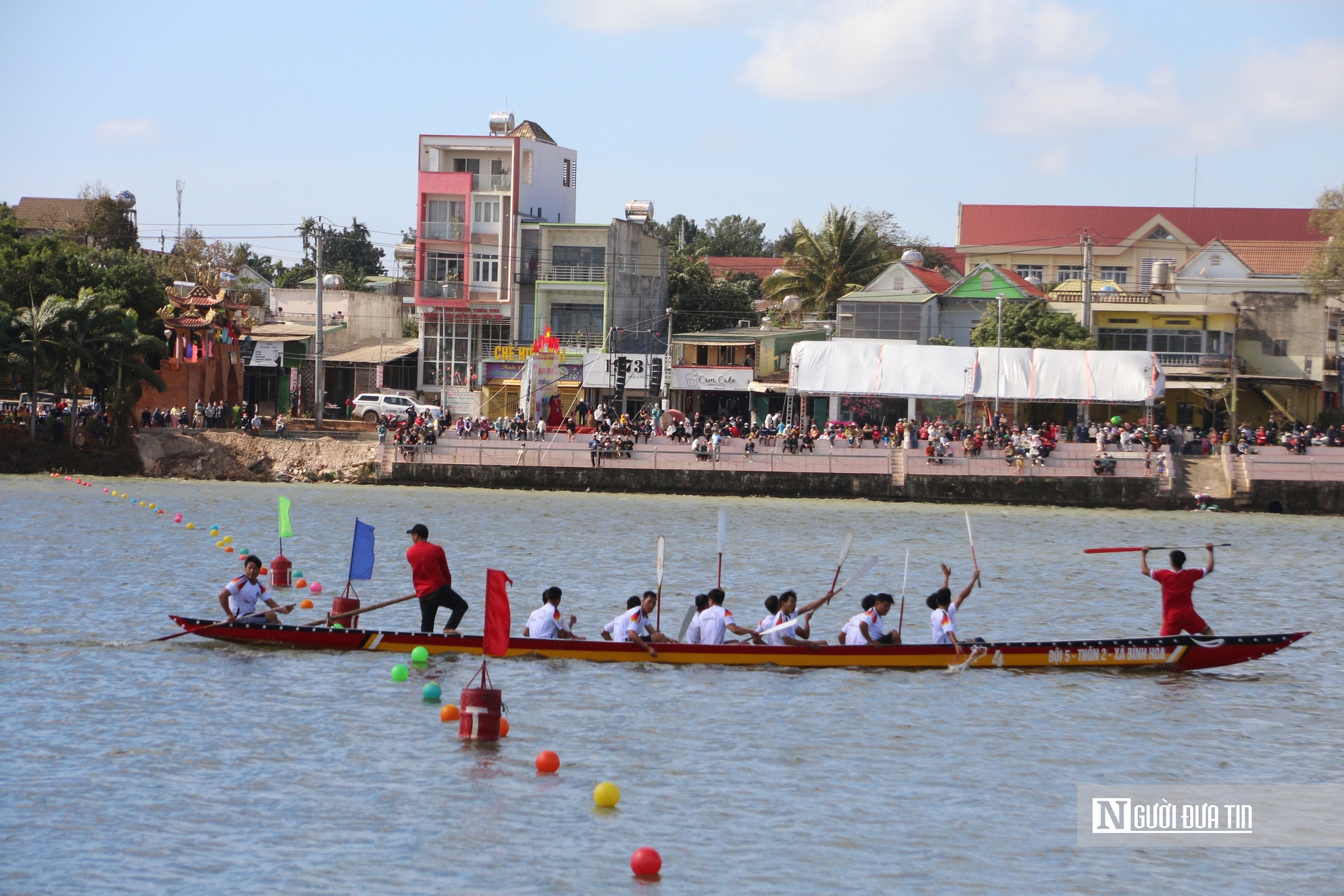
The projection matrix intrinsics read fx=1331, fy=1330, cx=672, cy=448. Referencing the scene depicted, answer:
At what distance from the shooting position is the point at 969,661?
18.3 m

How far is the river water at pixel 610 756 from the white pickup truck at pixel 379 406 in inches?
1232

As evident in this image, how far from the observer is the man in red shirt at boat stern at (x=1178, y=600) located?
18609mm

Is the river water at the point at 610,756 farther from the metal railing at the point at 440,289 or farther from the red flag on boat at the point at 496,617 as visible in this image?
the metal railing at the point at 440,289

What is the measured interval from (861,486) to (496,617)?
3307 centimetres

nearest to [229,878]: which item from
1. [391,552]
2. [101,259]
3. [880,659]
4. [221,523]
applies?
[880,659]

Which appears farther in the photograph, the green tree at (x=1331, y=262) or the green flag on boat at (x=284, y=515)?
the green tree at (x=1331, y=262)

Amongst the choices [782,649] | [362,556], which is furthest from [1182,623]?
[362,556]

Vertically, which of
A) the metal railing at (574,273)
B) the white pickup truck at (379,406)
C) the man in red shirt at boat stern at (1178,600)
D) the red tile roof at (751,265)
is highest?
the red tile roof at (751,265)

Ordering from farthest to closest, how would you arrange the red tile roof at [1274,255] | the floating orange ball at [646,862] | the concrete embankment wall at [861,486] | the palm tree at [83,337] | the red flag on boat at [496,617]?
the red tile roof at [1274,255]
the palm tree at [83,337]
the concrete embankment wall at [861,486]
the red flag on boat at [496,617]
the floating orange ball at [646,862]

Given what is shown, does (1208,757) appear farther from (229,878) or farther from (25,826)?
(25,826)

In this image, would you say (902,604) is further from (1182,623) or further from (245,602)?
(245,602)

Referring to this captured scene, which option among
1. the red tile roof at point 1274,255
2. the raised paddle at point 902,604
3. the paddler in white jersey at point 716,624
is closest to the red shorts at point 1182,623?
the raised paddle at point 902,604

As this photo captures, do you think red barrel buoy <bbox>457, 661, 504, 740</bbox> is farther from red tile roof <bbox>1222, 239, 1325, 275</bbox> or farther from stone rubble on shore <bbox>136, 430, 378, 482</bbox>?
red tile roof <bbox>1222, 239, 1325, 275</bbox>

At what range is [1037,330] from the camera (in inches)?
2212
